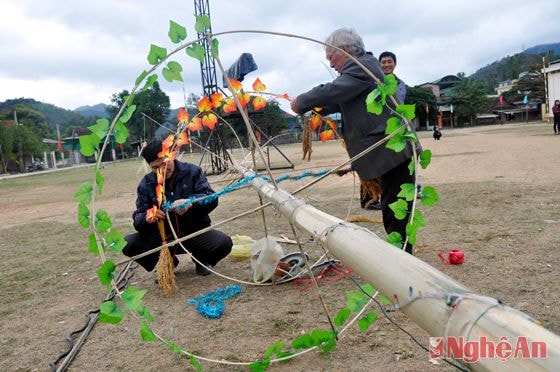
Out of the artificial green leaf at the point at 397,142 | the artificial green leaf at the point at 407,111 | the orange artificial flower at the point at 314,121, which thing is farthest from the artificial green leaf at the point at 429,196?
the orange artificial flower at the point at 314,121

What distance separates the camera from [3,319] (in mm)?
3408

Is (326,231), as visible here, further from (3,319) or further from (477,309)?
(3,319)

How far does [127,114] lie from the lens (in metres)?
2.05

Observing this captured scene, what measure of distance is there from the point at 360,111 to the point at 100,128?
177cm

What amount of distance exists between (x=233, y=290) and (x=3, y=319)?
5.84 ft

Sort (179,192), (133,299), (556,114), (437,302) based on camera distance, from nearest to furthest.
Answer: (437,302), (133,299), (179,192), (556,114)

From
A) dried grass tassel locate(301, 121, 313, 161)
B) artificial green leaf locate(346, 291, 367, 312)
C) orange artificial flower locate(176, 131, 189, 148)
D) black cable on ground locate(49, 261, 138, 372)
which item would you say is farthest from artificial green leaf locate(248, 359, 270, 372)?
dried grass tassel locate(301, 121, 313, 161)

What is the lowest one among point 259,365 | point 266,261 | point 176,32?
point 259,365

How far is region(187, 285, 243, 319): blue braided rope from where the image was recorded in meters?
3.02

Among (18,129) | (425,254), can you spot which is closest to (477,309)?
(425,254)

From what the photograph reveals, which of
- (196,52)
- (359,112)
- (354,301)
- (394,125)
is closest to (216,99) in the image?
(359,112)

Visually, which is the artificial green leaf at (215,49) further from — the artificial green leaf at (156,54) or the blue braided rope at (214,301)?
the blue braided rope at (214,301)

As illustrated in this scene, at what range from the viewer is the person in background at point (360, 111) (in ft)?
9.45

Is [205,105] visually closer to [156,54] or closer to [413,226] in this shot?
[156,54]
